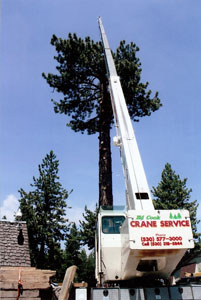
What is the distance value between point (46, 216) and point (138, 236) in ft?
68.9

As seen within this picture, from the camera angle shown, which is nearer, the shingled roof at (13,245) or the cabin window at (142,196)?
the cabin window at (142,196)

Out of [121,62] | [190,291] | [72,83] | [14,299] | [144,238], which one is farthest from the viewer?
[72,83]

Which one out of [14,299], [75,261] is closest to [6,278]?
[14,299]

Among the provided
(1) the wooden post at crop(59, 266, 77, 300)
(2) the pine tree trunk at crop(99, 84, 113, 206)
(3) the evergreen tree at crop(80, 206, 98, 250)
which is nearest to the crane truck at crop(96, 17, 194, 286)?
(1) the wooden post at crop(59, 266, 77, 300)

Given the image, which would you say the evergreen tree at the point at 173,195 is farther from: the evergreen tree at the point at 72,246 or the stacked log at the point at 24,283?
the stacked log at the point at 24,283

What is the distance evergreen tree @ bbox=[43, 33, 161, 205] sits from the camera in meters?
14.4

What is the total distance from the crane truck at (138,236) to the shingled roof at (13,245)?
6273 mm

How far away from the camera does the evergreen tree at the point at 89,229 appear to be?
2250 centimetres

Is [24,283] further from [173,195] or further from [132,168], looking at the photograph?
[173,195]

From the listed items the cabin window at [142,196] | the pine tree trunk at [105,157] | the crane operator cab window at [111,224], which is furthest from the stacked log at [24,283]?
the pine tree trunk at [105,157]

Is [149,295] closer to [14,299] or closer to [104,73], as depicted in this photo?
[14,299]

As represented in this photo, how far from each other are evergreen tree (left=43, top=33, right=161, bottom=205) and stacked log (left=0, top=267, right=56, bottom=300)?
7.63 meters

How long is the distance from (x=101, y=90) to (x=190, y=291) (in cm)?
1179

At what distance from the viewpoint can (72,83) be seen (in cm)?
1522
